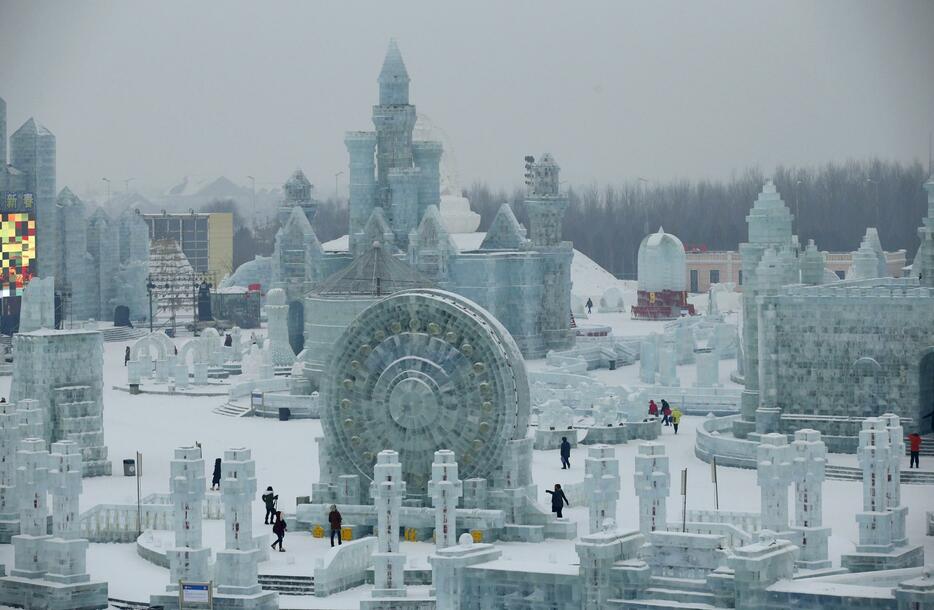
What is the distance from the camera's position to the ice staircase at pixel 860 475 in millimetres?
41969

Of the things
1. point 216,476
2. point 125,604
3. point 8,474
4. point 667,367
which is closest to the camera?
point 125,604

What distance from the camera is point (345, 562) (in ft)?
110

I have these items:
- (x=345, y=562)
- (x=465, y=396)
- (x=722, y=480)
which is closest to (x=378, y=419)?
(x=465, y=396)

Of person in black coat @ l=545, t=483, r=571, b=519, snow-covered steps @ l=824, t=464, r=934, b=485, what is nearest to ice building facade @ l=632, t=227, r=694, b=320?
snow-covered steps @ l=824, t=464, r=934, b=485

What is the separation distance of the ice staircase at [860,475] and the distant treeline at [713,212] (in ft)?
212

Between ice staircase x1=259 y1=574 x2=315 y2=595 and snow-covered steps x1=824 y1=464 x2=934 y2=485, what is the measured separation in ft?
41.5

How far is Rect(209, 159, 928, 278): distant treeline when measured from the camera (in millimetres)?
114625

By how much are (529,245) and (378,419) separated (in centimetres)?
3180

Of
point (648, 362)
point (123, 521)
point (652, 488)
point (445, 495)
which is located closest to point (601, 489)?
point (652, 488)

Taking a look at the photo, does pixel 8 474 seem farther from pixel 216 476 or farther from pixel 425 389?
pixel 425 389

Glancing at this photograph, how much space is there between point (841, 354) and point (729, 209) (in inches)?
3364

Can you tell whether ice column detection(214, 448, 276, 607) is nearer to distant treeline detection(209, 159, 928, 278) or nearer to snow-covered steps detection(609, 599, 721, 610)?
snow-covered steps detection(609, 599, 721, 610)

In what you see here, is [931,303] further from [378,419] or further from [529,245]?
[529,245]

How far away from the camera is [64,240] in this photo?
85000 mm
